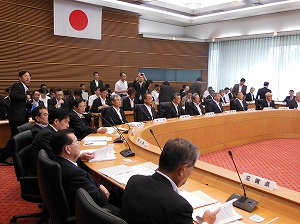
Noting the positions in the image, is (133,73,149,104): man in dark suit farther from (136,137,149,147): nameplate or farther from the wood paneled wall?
(136,137,149,147): nameplate

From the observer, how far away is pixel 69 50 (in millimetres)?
9070

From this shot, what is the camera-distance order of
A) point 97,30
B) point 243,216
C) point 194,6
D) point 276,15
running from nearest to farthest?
point 243,216 → point 97,30 → point 276,15 → point 194,6

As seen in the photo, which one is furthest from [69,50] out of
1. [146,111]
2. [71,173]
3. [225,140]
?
[71,173]

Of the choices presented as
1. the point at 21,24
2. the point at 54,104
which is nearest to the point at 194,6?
the point at 21,24

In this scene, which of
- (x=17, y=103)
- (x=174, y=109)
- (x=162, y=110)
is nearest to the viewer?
(x=17, y=103)

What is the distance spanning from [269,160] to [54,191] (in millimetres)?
4383

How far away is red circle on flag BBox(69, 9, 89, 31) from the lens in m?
8.81

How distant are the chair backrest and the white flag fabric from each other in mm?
7376

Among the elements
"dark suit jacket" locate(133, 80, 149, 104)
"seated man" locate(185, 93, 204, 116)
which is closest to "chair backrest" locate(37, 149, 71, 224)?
"seated man" locate(185, 93, 204, 116)

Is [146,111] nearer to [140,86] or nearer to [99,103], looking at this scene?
[99,103]

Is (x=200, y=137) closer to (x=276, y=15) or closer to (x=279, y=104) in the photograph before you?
(x=279, y=104)

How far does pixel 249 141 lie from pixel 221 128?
1.04 m

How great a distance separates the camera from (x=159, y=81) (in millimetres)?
11523

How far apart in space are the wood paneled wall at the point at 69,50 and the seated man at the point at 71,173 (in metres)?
6.41
